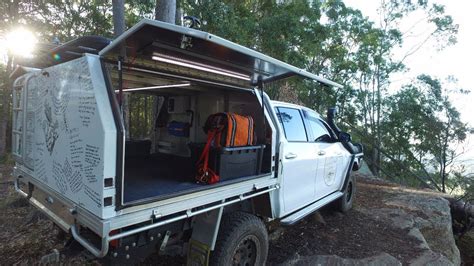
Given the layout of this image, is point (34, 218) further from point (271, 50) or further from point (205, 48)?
point (271, 50)

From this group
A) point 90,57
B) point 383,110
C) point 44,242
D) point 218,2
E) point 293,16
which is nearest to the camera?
point 90,57

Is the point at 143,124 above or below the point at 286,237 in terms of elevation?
above

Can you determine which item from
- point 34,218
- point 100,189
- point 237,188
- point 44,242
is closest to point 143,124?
point 34,218

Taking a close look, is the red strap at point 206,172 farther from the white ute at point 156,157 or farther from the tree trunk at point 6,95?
the tree trunk at point 6,95

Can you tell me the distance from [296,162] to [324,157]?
94cm

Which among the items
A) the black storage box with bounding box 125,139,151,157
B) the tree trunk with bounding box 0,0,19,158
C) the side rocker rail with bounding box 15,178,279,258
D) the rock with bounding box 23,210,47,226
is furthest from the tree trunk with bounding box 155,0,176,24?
the tree trunk with bounding box 0,0,19,158

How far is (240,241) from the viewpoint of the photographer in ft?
9.67

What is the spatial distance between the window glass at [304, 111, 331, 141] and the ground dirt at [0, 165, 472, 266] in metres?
1.38

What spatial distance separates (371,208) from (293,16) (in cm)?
739

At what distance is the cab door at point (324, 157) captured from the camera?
4484mm

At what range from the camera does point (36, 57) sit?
3000mm

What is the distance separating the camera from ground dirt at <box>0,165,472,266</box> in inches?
145

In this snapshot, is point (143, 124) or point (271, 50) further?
point (271, 50)

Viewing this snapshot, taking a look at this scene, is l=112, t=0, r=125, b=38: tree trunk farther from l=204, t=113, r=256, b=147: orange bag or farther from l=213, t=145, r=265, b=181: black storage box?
l=213, t=145, r=265, b=181: black storage box
